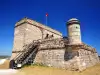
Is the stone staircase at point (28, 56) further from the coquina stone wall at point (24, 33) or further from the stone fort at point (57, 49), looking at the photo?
the coquina stone wall at point (24, 33)

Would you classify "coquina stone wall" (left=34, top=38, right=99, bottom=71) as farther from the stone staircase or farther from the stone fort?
the stone staircase

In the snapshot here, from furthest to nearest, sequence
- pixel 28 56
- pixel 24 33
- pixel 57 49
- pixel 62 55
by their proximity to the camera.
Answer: pixel 24 33, pixel 28 56, pixel 57 49, pixel 62 55

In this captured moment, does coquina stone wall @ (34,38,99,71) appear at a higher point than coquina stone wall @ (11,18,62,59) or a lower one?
lower

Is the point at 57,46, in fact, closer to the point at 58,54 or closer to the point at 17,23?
the point at 58,54

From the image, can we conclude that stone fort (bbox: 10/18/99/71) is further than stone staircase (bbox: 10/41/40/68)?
No

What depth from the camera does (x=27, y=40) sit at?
20047 millimetres

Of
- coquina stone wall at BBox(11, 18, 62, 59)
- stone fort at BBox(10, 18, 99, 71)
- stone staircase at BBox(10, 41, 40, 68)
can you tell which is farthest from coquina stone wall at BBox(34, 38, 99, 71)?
coquina stone wall at BBox(11, 18, 62, 59)

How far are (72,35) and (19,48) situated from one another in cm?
1081

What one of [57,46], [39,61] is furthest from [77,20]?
[39,61]

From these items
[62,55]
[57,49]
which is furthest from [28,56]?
[62,55]

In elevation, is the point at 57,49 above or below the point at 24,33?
below

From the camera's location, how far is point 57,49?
14.0 m

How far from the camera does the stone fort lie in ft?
40.7

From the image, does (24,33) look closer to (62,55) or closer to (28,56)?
(28,56)
